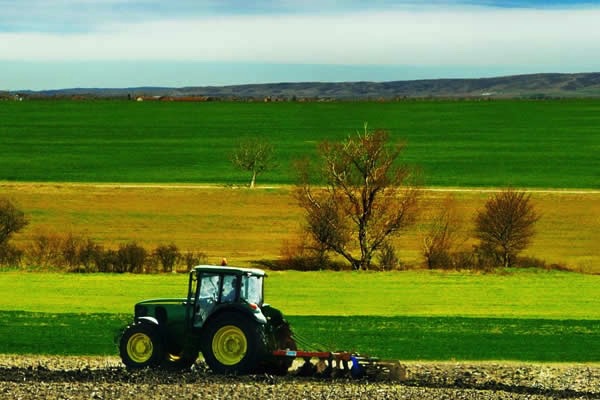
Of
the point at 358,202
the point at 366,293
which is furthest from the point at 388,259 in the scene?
the point at 366,293

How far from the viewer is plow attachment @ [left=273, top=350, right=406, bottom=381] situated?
21625 mm

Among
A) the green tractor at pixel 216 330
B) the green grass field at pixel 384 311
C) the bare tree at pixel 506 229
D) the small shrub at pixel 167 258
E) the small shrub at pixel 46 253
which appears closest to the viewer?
the green tractor at pixel 216 330

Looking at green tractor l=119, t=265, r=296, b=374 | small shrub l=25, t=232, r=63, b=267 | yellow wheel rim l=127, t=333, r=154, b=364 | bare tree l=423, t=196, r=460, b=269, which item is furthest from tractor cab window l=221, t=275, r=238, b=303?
bare tree l=423, t=196, r=460, b=269

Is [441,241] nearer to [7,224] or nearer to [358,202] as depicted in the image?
[358,202]

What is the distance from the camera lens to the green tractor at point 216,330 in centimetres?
2141

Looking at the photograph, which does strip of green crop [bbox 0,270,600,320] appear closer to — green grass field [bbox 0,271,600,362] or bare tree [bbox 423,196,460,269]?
green grass field [bbox 0,271,600,362]

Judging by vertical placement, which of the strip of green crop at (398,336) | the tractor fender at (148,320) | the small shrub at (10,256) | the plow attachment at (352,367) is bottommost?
the small shrub at (10,256)

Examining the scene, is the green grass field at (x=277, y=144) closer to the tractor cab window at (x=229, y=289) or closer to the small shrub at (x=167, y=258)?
the small shrub at (x=167, y=258)

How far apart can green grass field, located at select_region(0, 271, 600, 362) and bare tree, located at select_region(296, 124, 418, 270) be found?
22.2 ft

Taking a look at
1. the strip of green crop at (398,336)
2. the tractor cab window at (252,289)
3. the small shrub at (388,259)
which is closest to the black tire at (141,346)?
the tractor cab window at (252,289)

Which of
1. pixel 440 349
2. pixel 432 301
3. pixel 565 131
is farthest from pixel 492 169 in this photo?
pixel 440 349

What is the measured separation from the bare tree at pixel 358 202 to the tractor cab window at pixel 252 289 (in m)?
36.7

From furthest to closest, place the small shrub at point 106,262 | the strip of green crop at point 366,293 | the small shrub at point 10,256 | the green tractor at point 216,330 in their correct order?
the small shrub at point 10,256 → the small shrub at point 106,262 → the strip of green crop at point 366,293 → the green tractor at point 216,330

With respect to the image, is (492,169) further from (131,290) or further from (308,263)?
(131,290)
